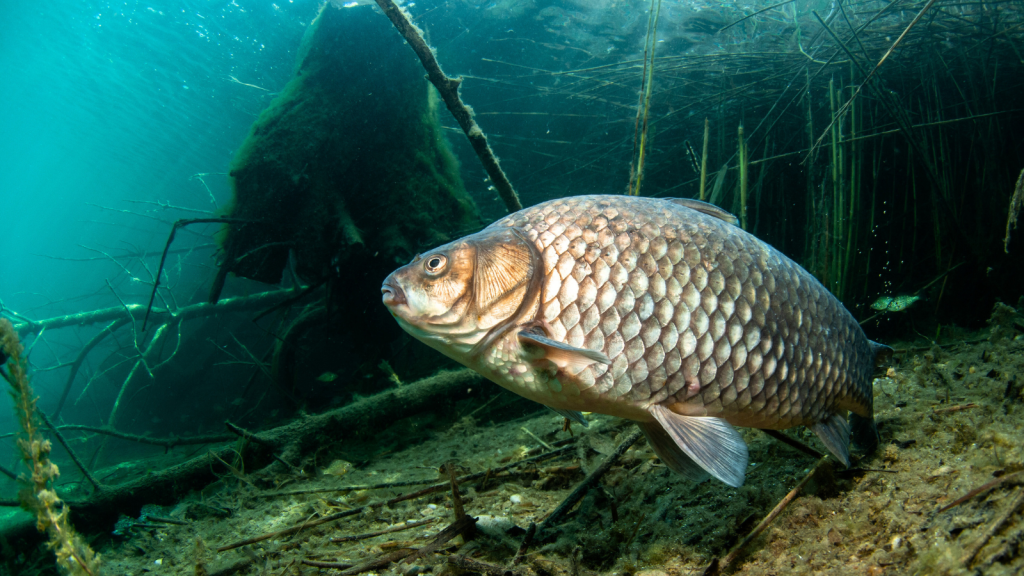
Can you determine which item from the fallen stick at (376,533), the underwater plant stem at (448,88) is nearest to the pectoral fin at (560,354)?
the fallen stick at (376,533)

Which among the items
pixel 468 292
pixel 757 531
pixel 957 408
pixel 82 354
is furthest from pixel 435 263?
pixel 82 354

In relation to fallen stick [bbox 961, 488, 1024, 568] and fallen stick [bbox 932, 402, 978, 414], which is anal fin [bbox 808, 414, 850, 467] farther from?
fallen stick [bbox 932, 402, 978, 414]

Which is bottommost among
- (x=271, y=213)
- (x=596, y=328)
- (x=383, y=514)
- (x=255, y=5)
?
(x=383, y=514)

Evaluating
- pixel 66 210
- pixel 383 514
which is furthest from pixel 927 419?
pixel 66 210

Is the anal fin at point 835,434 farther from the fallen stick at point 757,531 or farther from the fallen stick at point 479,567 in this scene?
the fallen stick at point 479,567

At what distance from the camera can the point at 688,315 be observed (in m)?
1.55

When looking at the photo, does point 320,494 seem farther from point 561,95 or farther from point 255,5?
point 255,5

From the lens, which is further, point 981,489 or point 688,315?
point 688,315

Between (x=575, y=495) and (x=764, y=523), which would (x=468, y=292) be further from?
(x=764, y=523)

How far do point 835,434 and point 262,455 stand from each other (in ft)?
15.9

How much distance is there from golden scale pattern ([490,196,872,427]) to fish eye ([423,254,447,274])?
1.12ft

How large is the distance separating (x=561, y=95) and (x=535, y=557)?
402 inches

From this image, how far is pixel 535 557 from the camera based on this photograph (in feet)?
5.87

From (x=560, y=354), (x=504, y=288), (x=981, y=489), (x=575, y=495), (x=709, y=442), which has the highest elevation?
(x=504, y=288)
